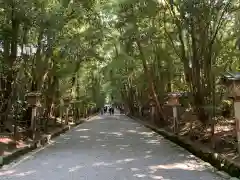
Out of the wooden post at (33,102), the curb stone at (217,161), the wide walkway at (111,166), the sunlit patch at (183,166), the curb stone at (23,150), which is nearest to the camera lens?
the curb stone at (217,161)

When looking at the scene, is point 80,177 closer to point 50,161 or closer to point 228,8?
point 50,161

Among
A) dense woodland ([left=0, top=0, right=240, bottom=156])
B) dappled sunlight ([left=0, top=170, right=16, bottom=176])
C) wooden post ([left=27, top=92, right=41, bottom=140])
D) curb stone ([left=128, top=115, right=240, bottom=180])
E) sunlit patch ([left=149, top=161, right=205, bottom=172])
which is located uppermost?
dense woodland ([left=0, top=0, right=240, bottom=156])

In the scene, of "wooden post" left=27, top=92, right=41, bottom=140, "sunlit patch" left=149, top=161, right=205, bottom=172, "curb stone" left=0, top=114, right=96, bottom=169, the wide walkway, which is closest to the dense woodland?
"wooden post" left=27, top=92, right=41, bottom=140

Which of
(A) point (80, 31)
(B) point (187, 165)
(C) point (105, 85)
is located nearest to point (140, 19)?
(A) point (80, 31)

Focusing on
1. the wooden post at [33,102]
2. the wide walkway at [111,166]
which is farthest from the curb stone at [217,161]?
the wooden post at [33,102]

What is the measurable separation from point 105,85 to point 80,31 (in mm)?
36520

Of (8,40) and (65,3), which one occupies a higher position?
(65,3)

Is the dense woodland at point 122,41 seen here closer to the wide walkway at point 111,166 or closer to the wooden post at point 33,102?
the wooden post at point 33,102

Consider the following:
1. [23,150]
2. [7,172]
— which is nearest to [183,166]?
[7,172]

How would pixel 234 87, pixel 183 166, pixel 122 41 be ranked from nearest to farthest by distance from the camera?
pixel 234 87
pixel 183 166
pixel 122 41

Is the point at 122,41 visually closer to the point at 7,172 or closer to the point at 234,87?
the point at 7,172

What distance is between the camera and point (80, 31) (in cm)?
2317

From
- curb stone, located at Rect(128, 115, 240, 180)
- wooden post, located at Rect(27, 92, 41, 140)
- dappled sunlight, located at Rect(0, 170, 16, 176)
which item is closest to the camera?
curb stone, located at Rect(128, 115, 240, 180)

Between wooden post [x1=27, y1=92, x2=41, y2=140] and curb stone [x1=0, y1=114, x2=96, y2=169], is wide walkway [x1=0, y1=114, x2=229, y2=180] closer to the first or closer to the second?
curb stone [x1=0, y1=114, x2=96, y2=169]
